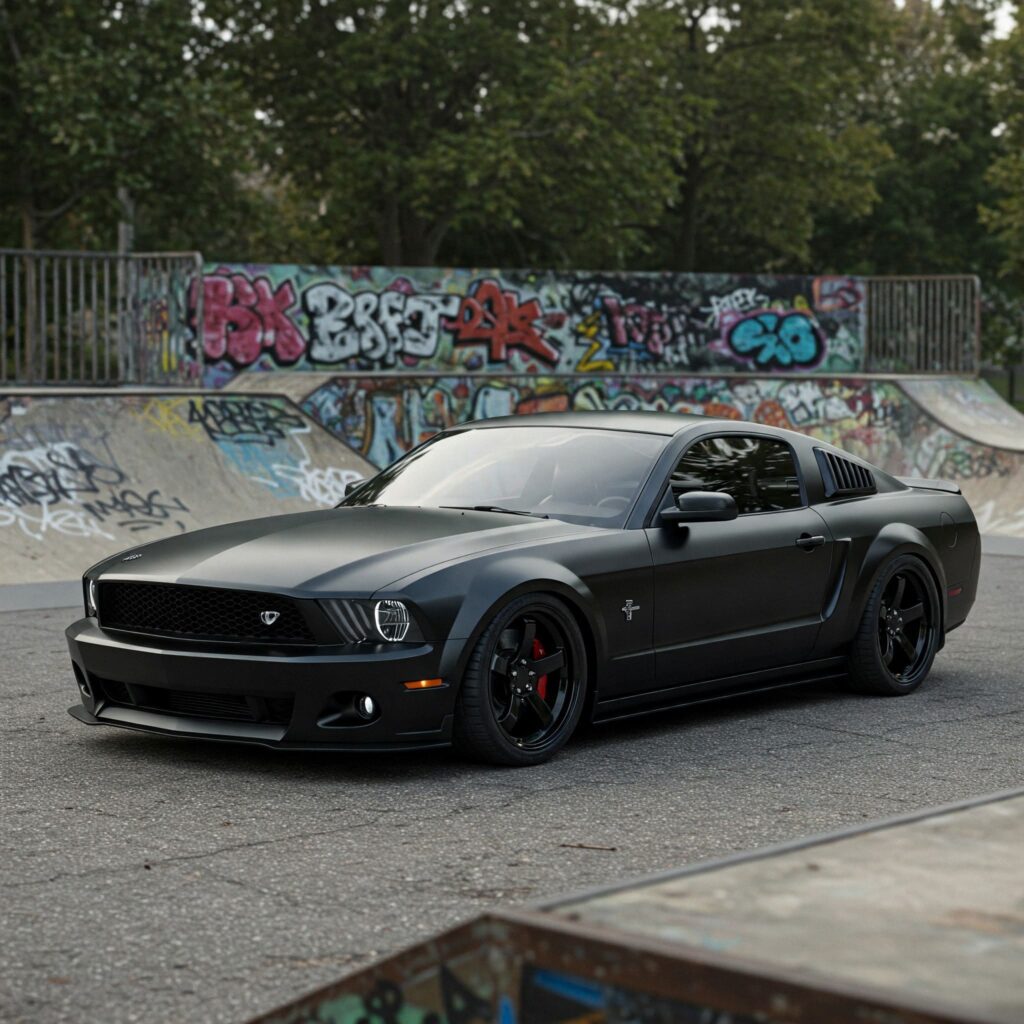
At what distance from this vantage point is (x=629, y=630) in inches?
268

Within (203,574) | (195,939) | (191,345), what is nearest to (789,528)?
(203,574)

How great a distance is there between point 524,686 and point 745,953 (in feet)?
13.5

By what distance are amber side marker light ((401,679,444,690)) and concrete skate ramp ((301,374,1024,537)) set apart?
43.1 ft

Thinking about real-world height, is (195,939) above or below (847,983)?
below

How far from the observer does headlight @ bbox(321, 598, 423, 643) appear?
6047 mm

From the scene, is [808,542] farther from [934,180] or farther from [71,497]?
[934,180]

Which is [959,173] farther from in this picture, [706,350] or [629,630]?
[629,630]

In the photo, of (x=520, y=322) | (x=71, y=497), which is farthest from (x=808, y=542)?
(x=520, y=322)

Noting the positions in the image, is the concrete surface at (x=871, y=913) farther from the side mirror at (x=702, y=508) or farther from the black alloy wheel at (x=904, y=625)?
the black alloy wheel at (x=904, y=625)

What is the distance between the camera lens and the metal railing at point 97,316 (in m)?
18.3

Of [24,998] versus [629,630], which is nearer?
[24,998]

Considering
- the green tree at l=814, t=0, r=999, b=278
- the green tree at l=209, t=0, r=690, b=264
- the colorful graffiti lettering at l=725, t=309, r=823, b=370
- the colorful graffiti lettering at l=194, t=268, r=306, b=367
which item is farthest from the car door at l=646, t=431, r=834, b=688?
the green tree at l=814, t=0, r=999, b=278

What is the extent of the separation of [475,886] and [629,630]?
88.9 inches

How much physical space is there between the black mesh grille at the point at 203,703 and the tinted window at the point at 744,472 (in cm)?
212
